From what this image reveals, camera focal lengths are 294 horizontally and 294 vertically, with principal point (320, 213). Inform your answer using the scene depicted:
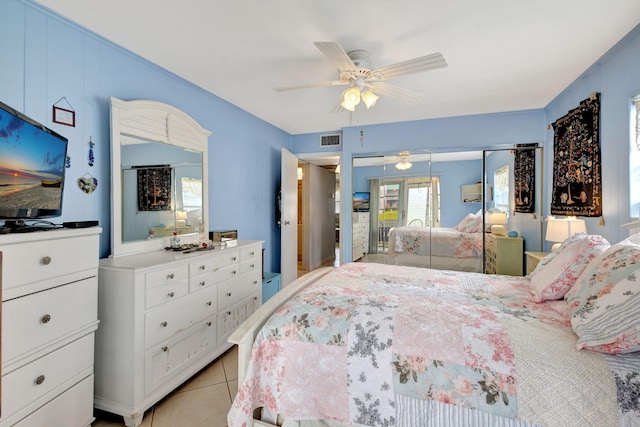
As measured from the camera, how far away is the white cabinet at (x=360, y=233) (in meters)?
4.54

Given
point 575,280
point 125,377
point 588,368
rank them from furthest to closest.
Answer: point 125,377
point 575,280
point 588,368

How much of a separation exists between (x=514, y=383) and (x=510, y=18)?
2.08 m

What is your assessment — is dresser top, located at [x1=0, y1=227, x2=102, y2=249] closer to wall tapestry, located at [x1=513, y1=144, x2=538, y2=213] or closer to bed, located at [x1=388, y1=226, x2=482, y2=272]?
bed, located at [x1=388, y1=226, x2=482, y2=272]

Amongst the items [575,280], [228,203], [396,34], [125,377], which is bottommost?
[125,377]

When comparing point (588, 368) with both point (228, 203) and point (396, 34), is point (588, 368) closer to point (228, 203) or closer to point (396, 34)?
point (396, 34)

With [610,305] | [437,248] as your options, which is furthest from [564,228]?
[610,305]

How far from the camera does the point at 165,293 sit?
192 centimetres

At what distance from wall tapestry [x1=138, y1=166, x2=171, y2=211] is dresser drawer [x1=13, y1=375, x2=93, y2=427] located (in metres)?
1.23

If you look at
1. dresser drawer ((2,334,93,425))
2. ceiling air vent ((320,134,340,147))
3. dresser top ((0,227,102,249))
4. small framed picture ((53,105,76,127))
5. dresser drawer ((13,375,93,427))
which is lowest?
dresser drawer ((13,375,93,427))

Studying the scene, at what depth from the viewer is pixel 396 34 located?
2.03 meters

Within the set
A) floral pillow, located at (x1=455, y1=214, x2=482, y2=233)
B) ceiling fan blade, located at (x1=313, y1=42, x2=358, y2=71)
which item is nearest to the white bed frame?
floral pillow, located at (x1=455, y1=214, x2=482, y2=233)

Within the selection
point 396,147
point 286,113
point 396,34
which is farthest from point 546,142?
point 286,113

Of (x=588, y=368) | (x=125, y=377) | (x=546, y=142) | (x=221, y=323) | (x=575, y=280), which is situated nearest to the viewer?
(x=588, y=368)

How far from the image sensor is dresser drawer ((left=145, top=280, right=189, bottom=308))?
1.81 m
